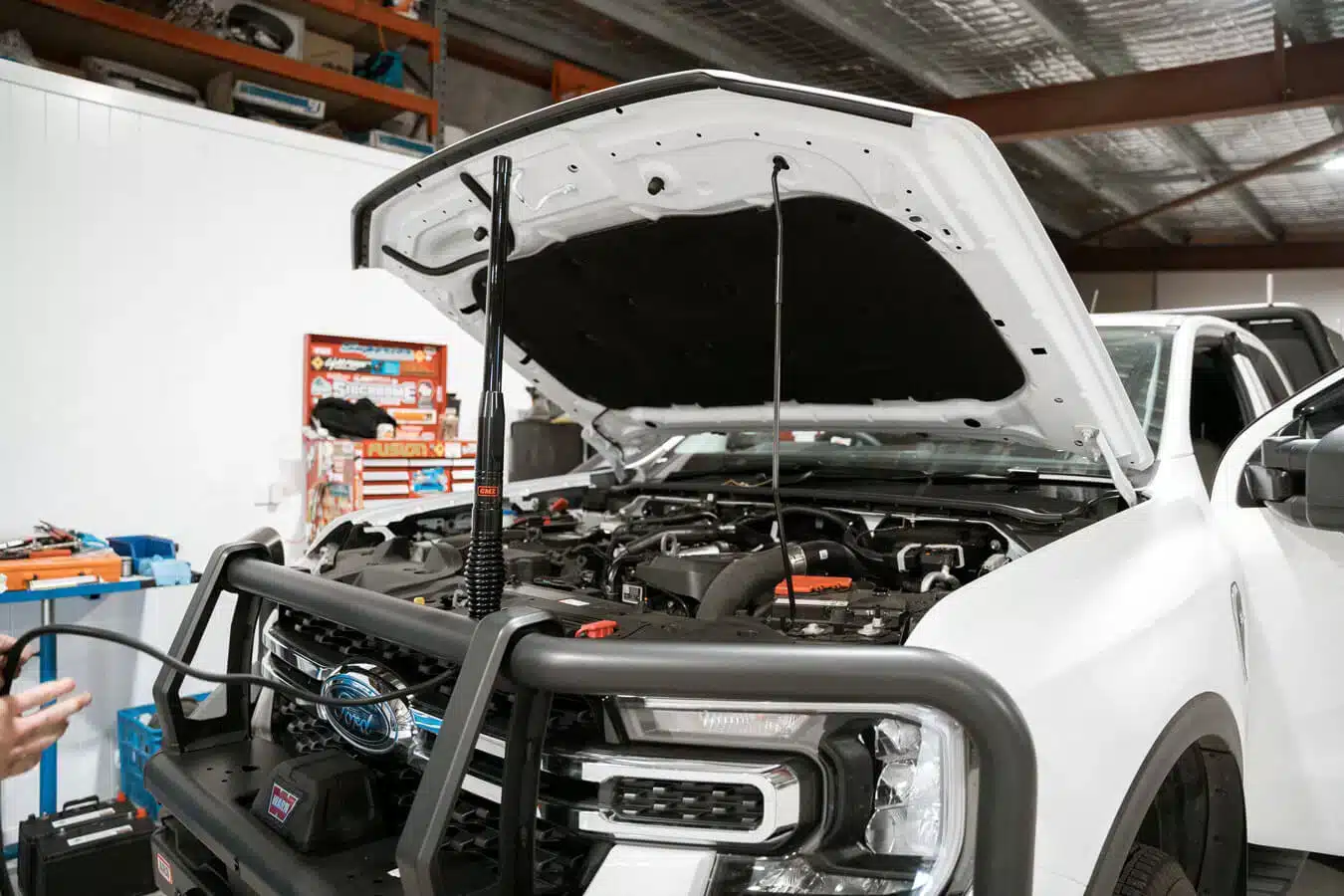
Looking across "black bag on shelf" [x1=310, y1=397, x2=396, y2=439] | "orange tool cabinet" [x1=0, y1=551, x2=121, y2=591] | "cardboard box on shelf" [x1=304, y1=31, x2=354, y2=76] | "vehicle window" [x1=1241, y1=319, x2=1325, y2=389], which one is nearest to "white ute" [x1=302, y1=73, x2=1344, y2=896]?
"vehicle window" [x1=1241, y1=319, x2=1325, y2=389]

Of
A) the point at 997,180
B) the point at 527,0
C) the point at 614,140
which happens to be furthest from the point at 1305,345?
the point at 527,0

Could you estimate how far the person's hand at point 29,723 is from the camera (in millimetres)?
1607

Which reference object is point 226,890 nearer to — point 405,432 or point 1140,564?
point 1140,564

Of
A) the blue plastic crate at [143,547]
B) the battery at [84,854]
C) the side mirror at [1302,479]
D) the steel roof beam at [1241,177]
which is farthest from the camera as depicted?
the steel roof beam at [1241,177]

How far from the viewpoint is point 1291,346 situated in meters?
3.68

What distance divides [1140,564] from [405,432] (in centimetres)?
383

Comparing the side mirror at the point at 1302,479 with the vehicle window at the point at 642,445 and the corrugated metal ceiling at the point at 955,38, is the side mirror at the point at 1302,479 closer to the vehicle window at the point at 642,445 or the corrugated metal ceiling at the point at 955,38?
the vehicle window at the point at 642,445

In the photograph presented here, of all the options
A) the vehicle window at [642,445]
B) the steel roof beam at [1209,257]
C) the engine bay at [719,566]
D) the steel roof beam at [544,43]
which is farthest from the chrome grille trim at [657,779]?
the steel roof beam at [1209,257]

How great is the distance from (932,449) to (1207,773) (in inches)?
42.9

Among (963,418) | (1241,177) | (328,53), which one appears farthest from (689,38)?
(1241,177)

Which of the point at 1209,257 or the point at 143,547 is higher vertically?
the point at 1209,257

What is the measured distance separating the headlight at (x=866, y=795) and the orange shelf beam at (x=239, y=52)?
13.8 ft

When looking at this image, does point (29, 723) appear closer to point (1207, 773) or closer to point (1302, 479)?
point (1207, 773)

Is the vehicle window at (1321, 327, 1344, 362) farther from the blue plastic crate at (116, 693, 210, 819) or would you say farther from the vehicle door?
the blue plastic crate at (116, 693, 210, 819)
